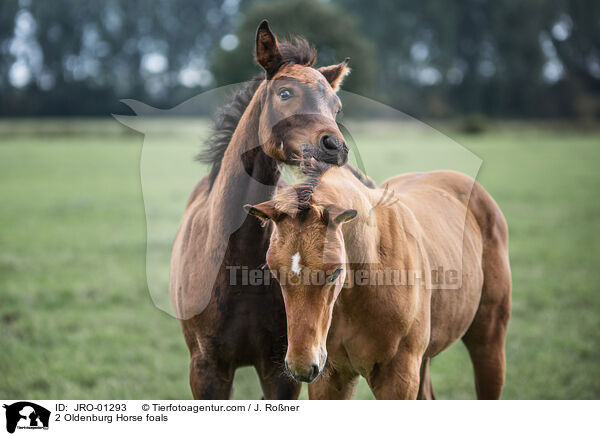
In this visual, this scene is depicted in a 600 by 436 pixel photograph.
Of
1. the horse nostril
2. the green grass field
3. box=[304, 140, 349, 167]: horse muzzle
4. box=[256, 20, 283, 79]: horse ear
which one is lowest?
the green grass field

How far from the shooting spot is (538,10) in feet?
27.3

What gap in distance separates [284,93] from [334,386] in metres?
1.36

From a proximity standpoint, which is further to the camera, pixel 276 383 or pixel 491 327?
pixel 491 327

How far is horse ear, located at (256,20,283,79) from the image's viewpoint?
2.24 metres

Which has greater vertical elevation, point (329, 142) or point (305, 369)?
point (329, 142)

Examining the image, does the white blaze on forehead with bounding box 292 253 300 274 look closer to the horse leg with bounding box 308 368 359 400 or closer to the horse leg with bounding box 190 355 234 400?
the horse leg with bounding box 308 368 359 400

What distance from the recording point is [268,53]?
2.28 meters

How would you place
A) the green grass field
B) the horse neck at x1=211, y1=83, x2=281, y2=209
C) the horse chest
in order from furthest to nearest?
the green grass field, the horse neck at x1=211, y1=83, x2=281, y2=209, the horse chest

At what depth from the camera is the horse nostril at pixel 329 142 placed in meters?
1.96

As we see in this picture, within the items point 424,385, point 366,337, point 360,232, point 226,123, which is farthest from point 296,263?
point 424,385

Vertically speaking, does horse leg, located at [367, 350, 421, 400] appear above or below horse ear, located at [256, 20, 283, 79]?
below
